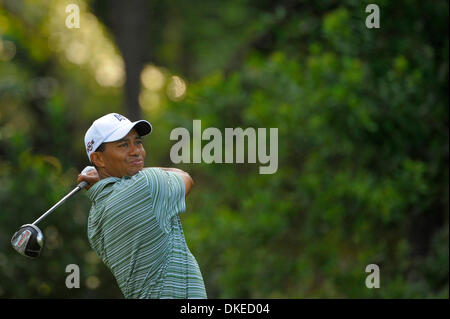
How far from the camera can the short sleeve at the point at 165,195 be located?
13.0 feet

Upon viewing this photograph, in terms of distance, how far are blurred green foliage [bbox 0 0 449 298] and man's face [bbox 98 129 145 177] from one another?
5.01 metres

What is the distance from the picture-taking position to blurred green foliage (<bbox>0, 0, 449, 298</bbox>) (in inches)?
348

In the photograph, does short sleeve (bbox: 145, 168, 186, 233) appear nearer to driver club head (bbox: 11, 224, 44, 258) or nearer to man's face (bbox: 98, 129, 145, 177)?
man's face (bbox: 98, 129, 145, 177)

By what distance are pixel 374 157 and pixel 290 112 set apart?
116cm

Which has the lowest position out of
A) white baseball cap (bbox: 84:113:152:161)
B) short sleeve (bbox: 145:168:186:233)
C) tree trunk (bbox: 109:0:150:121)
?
short sleeve (bbox: 145:168:186:233)

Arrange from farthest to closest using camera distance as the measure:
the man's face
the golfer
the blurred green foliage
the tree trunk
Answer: the tree trunk
the blurred green foliage
the man's face
the golfer

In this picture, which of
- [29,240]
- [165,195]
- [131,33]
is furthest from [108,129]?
[131,33]

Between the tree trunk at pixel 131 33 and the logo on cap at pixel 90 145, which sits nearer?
the logo on cap at pixel 90 145

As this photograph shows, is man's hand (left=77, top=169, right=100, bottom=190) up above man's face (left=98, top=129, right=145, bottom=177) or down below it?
below

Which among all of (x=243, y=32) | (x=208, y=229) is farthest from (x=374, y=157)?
(x=243, y=32)

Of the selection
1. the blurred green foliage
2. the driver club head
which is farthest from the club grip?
the blurred green foliage

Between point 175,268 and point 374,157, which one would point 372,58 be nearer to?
point 374,157

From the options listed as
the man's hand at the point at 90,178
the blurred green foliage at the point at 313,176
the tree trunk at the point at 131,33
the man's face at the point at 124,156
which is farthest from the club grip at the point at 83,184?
the tree trunk at the point at 131,33

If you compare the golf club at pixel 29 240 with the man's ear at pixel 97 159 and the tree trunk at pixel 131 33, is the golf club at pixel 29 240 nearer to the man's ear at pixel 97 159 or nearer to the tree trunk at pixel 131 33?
the man's ear at pixel 97 159
